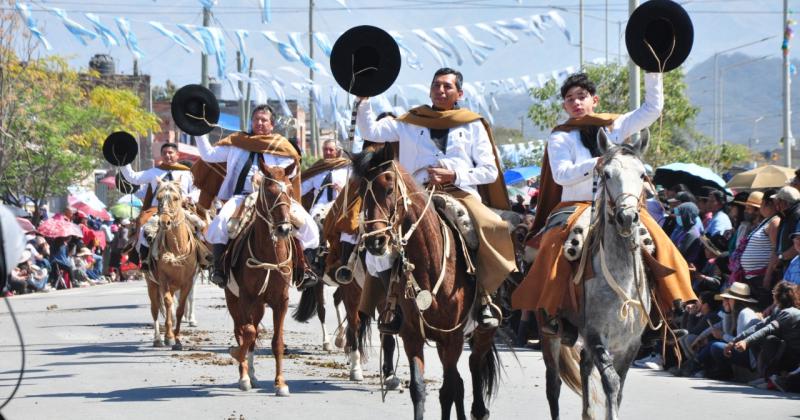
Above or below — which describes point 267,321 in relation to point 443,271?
below

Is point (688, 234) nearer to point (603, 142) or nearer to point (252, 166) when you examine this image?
point (252, 166)

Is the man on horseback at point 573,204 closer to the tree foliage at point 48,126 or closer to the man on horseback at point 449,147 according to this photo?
the man on horseback at point 449,147

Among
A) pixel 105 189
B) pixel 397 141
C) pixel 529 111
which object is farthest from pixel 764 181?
pixel 105 189

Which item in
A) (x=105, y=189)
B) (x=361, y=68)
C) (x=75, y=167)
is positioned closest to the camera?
(x=361, y=68)

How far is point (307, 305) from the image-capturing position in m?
16.7

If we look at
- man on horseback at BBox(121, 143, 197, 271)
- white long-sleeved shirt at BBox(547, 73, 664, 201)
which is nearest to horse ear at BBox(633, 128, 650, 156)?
white long-sleeved shirt at BBox(547, 73, 664, 201)

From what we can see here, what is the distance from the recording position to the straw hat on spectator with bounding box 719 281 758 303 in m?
13.7

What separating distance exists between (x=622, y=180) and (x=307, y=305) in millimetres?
8600

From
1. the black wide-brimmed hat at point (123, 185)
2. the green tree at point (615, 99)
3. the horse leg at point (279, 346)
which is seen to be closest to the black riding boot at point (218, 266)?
the horse leg at point (279, 346)

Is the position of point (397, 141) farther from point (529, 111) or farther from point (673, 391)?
point (529, 111)

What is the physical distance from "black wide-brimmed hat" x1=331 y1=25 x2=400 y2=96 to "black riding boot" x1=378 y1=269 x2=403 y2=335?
1.62 metres

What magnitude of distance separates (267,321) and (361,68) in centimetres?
1108

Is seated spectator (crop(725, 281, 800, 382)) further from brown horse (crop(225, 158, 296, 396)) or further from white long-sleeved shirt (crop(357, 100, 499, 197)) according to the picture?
brown horse (crop(225, 158, 296, 396))

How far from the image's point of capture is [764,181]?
20.4 metres
